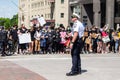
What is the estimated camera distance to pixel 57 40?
1038 inches

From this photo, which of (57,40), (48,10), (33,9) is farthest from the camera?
(33,9)

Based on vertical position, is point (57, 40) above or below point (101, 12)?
below

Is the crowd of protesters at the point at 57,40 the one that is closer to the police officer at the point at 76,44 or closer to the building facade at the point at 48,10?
the police officer at the point at 76,44

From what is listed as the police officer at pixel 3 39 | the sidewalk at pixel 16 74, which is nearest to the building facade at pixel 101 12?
the police officer at pixel 3 39

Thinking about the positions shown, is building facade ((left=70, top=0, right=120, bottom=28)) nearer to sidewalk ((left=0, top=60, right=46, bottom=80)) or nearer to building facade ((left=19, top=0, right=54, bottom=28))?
building facade ((left=19, top=0, right=54, bottom=28))

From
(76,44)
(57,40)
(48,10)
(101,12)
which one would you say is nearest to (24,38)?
(57,40)

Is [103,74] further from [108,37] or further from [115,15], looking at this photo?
[115,15]

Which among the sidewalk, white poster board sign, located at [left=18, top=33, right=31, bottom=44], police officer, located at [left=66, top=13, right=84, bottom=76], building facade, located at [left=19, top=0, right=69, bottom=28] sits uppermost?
building facade, located at [left=19, top=0, right=69, bottom=28]

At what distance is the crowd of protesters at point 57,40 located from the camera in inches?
998

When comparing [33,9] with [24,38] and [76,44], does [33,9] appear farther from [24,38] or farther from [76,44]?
[76,44]

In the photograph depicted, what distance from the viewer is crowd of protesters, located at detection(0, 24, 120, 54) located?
25.4 metres

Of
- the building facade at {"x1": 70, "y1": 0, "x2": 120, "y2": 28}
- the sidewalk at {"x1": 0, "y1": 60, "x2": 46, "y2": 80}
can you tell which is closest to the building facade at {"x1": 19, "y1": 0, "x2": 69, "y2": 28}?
the building facade at {"x1": 70, "y1": 0, "x2": 120, "y2": 28}

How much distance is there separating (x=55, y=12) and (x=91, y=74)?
88546 millimetres

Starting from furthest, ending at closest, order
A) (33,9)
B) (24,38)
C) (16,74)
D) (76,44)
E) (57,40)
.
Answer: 1. (33,9)
2. (57,40)
3. (24,38)
4. (16,74)
5. (76,44)
